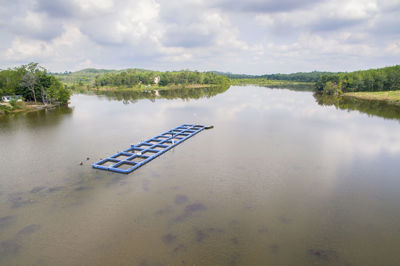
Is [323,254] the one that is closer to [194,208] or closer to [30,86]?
[194,208]

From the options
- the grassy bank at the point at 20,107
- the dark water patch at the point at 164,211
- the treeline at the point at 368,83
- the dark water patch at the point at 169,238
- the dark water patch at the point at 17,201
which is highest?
the treeline at the point at 368,83

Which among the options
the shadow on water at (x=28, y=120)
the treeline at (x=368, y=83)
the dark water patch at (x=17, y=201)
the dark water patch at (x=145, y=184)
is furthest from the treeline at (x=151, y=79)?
the dark water patch at (x=145, y=184)

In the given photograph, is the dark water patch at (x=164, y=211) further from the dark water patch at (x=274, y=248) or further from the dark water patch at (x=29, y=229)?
the dark water patch at (x=29, y=229)

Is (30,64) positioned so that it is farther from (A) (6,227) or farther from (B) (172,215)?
(B) (172,215)

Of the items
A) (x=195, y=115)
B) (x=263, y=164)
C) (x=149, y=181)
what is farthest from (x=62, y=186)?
(x=195, y=115)

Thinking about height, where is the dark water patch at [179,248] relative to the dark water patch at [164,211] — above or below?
below

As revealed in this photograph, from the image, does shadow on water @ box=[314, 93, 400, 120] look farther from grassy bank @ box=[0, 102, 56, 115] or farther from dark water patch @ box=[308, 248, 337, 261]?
grassy bank @ box=[0, 102, 56, 115]
